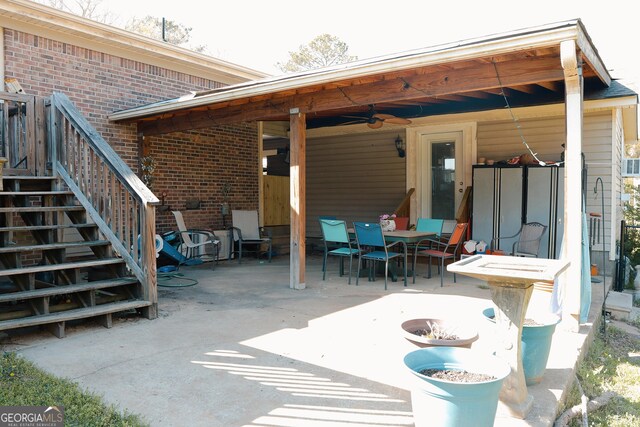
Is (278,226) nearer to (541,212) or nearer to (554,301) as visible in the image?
(541,212)

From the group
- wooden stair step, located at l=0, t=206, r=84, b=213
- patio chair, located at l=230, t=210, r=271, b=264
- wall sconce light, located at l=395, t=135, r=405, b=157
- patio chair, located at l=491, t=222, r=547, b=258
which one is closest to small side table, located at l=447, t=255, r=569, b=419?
wooden stair step, located at l=0, t=206, r=84, b=213

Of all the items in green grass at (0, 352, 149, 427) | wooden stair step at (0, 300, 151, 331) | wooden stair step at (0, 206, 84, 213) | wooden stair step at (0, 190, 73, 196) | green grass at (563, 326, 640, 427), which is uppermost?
wooden stair step at (0, 190, 73, 196)

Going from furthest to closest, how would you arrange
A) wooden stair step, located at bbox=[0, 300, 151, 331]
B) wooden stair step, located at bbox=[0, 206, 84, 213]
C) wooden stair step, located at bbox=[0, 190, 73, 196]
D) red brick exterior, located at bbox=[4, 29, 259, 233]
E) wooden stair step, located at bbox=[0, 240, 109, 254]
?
1. red brick exterior, located at bbox=[4, 29, 259, 233]
2. wooden stair step, located at bbox=[0, 190, 73, 196]
3. wooden stair step, located at bbox=[0, 206, 84, 213]
4. wooden stair step, located at bbox=[0, 240, 109, 254]
5. wooden stair step, located at bbox=[0, 300, 151, 331]

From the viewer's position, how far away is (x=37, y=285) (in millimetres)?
4441

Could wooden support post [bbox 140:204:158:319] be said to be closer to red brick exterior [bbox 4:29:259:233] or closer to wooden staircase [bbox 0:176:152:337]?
wooden staircase [bbox 0:176:152:337]

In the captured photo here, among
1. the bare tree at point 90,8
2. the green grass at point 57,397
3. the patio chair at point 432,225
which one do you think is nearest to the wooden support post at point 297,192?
the patio chair at point 432,225

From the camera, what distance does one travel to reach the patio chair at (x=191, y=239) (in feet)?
24.1

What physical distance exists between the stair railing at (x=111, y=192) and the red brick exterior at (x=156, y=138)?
4.73 ft

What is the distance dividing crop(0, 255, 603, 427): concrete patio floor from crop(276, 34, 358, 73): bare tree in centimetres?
2229

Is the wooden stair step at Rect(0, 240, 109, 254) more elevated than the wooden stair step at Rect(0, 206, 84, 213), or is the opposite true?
the wooden stair step at Rect(0, 206, 84, 213)

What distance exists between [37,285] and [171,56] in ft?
14.9

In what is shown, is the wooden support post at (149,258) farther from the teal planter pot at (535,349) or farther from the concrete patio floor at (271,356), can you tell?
the teal planter pot at (535,349)

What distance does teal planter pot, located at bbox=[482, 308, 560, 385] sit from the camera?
2.68 m

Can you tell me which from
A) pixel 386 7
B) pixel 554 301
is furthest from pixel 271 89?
pixel 386 7
